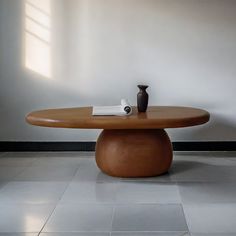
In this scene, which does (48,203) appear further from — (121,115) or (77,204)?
(121,115)

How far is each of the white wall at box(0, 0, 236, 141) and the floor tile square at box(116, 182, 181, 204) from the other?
57.0 inches

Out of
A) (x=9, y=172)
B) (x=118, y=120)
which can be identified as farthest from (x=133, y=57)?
(x=9, y=172)

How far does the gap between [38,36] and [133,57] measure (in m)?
1.16

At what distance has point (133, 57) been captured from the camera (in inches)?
168

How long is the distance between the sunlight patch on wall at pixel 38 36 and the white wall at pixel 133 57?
0.07 metres

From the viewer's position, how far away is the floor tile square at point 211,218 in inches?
84.9

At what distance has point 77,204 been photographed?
8.54 ft

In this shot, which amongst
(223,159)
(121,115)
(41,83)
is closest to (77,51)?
(41,83)

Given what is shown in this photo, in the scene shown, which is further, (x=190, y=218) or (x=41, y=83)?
Result: (x=41, y=83)

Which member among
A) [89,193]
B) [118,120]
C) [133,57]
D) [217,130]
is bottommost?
[89,193]

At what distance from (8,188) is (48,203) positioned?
54 centimetres

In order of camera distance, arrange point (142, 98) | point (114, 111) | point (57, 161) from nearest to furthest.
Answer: point (114, 111), point (142, 98), point (57, 161)

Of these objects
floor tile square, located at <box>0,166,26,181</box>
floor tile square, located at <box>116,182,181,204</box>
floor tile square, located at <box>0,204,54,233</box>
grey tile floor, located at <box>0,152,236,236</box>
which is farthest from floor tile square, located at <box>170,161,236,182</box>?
floor tile square, located at <box>0,166,26,181</box>

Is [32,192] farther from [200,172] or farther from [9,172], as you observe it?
[200,172]
